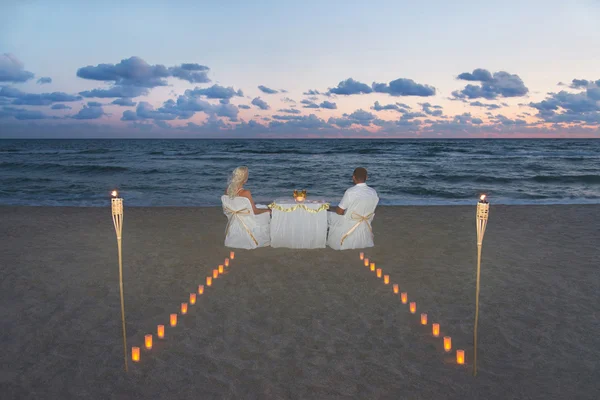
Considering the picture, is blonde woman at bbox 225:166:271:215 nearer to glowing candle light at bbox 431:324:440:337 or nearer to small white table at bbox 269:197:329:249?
small white table at bbox 269:197:329:249

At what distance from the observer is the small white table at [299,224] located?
9.12m

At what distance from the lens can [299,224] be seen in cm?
928

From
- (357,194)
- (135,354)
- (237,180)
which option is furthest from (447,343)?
(237,180)

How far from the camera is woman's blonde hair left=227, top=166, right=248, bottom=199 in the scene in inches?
351

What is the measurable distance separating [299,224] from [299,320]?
3473 millimetres

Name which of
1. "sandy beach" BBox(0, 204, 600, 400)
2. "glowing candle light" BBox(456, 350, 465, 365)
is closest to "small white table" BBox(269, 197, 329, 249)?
"sandy beach" BBox(0, 204, 600, 400)

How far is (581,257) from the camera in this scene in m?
9.06

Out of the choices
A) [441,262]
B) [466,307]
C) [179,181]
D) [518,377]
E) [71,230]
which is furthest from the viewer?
[179,181]

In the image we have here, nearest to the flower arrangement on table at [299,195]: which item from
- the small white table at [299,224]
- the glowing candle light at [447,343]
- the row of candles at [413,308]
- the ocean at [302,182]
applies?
the small white table at [299,224]

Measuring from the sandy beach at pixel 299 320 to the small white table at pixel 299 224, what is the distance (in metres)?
0.27

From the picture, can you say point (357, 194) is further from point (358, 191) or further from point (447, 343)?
point (447, 343)

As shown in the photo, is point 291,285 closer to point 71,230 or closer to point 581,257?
point 581,257

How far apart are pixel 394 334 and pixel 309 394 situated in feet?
5.29

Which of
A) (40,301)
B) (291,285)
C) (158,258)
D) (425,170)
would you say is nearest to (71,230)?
(158,258)
